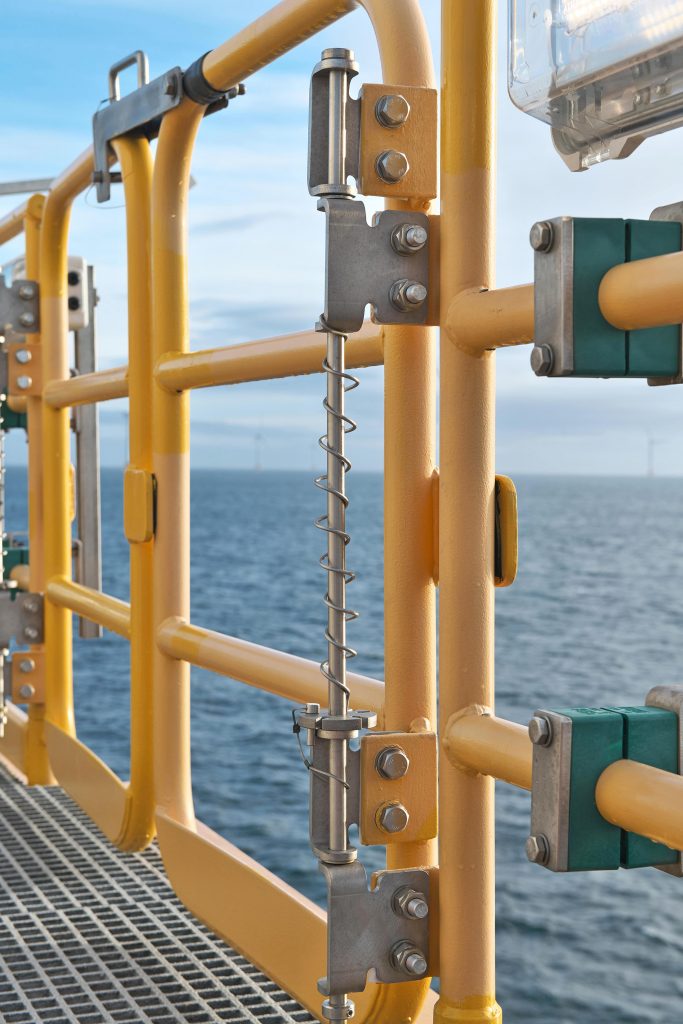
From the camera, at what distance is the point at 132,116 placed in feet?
7.81

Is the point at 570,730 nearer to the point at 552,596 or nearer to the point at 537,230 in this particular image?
the point at 537,230

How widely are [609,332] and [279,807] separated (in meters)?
17.8

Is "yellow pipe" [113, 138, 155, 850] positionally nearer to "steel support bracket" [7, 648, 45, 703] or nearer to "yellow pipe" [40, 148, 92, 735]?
"yellow pipe" [40, 148, 92, 735]

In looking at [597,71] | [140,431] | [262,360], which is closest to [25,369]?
[140,431]

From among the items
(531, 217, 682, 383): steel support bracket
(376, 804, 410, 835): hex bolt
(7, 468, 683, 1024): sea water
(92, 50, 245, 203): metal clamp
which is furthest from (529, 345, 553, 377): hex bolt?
(7, 468, 683, 1024): sea water

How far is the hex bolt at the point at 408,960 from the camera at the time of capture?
134 centimetres

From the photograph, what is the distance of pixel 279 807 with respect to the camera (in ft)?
60.0

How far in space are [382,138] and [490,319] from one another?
0.73 feet

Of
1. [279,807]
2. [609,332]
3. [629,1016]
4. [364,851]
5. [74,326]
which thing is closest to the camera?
[609,332]

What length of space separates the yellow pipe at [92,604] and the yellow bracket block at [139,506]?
147 millimetres

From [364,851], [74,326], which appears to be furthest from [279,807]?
[74,326]

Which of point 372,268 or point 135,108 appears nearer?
point 372,268

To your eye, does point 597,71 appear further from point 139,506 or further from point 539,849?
point 139,506

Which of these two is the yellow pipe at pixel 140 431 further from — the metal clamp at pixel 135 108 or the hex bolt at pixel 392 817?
the hex bolt at pixel 392 817
